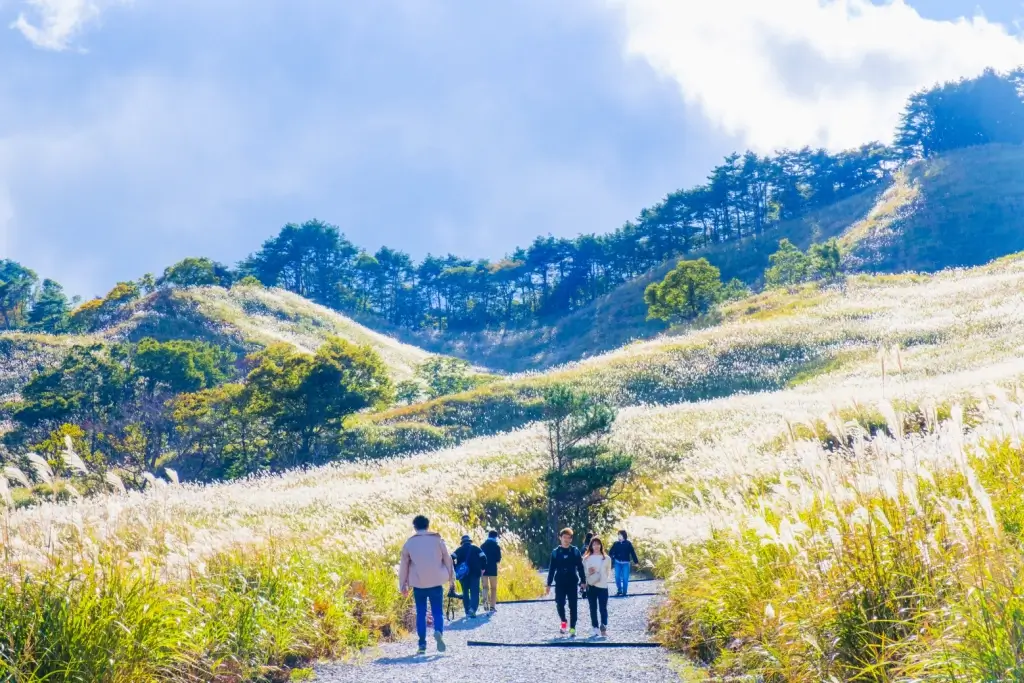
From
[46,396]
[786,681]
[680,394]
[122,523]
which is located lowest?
[786,681]

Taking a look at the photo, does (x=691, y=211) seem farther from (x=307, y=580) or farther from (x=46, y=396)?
(x=307, y=580)

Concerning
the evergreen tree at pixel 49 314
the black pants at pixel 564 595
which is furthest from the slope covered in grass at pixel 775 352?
the evergreen tree at pixel 49 314

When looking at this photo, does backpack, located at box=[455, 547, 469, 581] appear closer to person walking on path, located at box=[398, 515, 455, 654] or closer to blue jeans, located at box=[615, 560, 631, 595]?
blue jeans, located at box=[615, 560, 631, 595]

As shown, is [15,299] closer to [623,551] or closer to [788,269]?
[788,269]

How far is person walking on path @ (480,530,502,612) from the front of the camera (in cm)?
1305

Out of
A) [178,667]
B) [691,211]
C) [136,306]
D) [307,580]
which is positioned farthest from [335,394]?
[691,211]

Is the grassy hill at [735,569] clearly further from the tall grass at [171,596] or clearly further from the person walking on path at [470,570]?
the person walking on path at [470,570]

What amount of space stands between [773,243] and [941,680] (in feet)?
335

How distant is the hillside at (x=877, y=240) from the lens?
90.9 metres

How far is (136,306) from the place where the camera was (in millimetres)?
88812

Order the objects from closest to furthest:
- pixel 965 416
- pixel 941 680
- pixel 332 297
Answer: pixel 941 680, pixel 965 416, pixel 332 297

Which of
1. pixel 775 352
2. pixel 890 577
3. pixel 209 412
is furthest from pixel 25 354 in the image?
pixel 890 577

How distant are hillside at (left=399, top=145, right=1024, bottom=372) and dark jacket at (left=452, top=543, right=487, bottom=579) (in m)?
72.8

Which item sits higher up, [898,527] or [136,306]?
[136,306]
